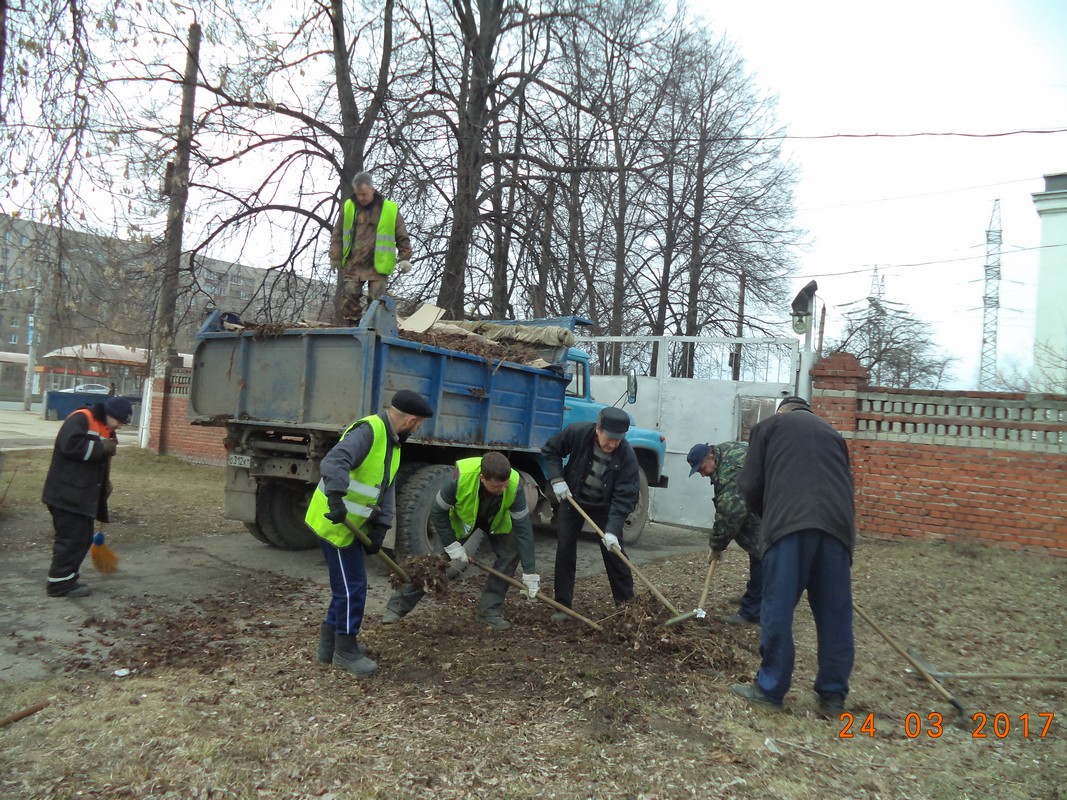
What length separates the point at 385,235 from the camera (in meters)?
7.07

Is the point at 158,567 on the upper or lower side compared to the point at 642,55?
lower

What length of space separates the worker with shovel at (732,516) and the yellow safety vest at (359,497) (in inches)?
89.7

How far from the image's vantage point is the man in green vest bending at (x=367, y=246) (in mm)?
7074

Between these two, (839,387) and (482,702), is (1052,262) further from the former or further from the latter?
(482,702)

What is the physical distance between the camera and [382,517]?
14.3 ft

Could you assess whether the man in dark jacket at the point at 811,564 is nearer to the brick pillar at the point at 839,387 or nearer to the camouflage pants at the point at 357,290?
the camouflage pants at the point at 357,290

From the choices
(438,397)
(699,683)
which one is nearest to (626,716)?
(699,683)

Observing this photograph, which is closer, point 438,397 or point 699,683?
point 699,683

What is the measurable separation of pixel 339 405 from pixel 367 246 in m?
1.80

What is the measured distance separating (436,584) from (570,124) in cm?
1020

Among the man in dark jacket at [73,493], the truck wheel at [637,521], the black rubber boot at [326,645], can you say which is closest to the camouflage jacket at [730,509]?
the black rubber boot at [326,645]

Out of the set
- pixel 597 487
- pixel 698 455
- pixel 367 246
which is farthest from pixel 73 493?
pixel 698 455

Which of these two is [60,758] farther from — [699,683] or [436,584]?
[699,683]

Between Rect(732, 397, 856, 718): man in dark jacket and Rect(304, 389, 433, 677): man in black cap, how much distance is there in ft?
6.58
